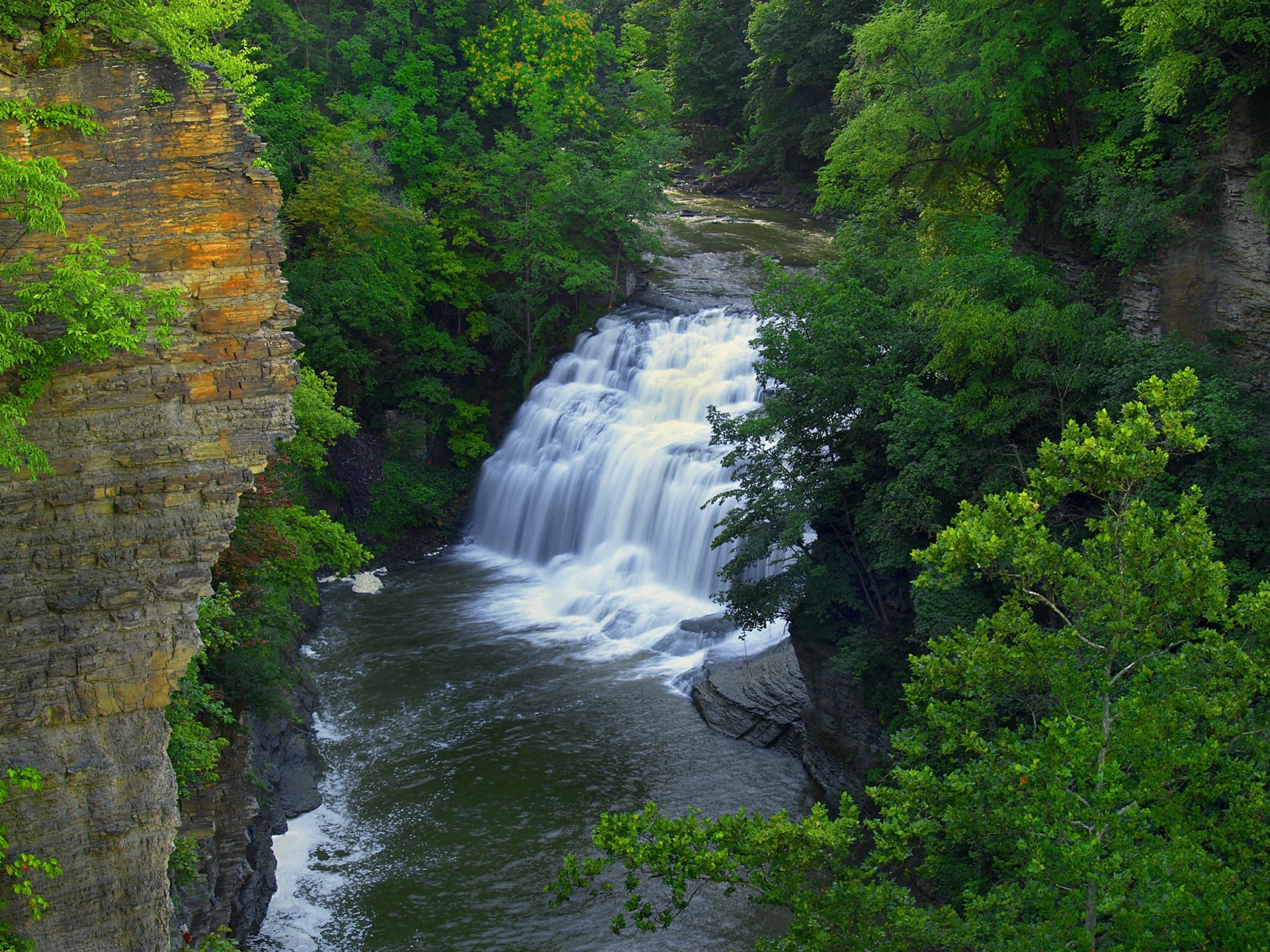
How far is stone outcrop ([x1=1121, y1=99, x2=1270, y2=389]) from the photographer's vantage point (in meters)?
14.1

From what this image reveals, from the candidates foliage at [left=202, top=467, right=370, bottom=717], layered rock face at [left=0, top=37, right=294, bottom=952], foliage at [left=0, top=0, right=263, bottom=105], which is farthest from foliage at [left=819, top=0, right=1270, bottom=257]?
foliage at [left=202, top=467, right=370, bottom=717]

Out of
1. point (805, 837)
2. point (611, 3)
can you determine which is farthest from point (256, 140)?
point (611, 3)

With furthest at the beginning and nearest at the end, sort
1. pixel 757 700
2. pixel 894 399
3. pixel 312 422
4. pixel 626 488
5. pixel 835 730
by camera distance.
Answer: pixel 626 488 → pixel 312 422 → pixel 757 700 → pixel 835 730 → pixel 894 399

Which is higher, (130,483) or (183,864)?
(130,483)

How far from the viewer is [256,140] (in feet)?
29.2

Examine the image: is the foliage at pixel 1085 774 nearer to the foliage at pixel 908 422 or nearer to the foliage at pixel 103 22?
the foliage at pixel 908 422

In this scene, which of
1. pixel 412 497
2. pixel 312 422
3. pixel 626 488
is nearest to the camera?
pixel 312 422

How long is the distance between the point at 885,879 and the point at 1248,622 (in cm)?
355

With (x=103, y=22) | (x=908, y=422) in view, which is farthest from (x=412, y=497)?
(x=103, y=22)

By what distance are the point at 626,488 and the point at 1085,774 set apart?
18.1 m

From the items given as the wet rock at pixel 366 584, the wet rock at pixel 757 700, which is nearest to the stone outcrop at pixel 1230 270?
the wet rock at pixel 757 700

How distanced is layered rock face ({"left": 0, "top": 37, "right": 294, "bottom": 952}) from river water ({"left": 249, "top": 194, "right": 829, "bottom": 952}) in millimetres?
5472

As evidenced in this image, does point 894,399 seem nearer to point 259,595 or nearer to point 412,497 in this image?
point 259,595

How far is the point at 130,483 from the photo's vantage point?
28.5 feet
